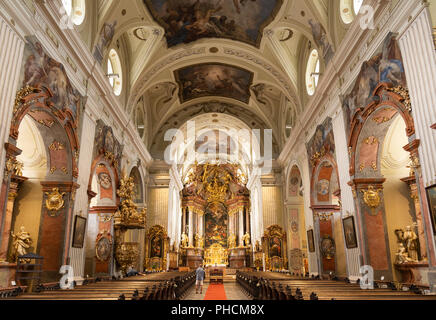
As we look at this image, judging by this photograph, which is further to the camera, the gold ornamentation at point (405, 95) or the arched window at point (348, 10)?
the arched window at point (348, 10)

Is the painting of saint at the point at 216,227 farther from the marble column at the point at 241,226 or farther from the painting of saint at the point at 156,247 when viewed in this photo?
the painting of saint at the point at 156,247

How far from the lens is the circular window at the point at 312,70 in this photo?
1417cm

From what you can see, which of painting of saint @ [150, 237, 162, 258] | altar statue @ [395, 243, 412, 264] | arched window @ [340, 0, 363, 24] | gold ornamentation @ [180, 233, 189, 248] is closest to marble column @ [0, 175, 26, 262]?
Result: arched window @ [340, 0, 363, 24]

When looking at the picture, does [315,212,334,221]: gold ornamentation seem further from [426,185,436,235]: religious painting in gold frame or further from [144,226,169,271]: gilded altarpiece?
[144,226,169,271]: gilded altarpiece

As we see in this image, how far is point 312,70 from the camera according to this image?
14625 mm

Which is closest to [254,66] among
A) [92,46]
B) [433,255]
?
[92,46]

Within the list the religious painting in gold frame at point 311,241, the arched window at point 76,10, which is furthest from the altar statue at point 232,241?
the arched window at point 76,10

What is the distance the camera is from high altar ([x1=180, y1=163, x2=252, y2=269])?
103 ft

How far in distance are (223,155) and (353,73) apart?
74.0 feet

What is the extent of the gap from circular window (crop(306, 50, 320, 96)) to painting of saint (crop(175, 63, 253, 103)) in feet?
14.6

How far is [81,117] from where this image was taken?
35.8 feet

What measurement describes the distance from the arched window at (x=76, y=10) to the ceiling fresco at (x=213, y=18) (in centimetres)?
294

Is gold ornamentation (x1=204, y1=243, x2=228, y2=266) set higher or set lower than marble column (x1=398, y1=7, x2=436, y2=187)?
lower
